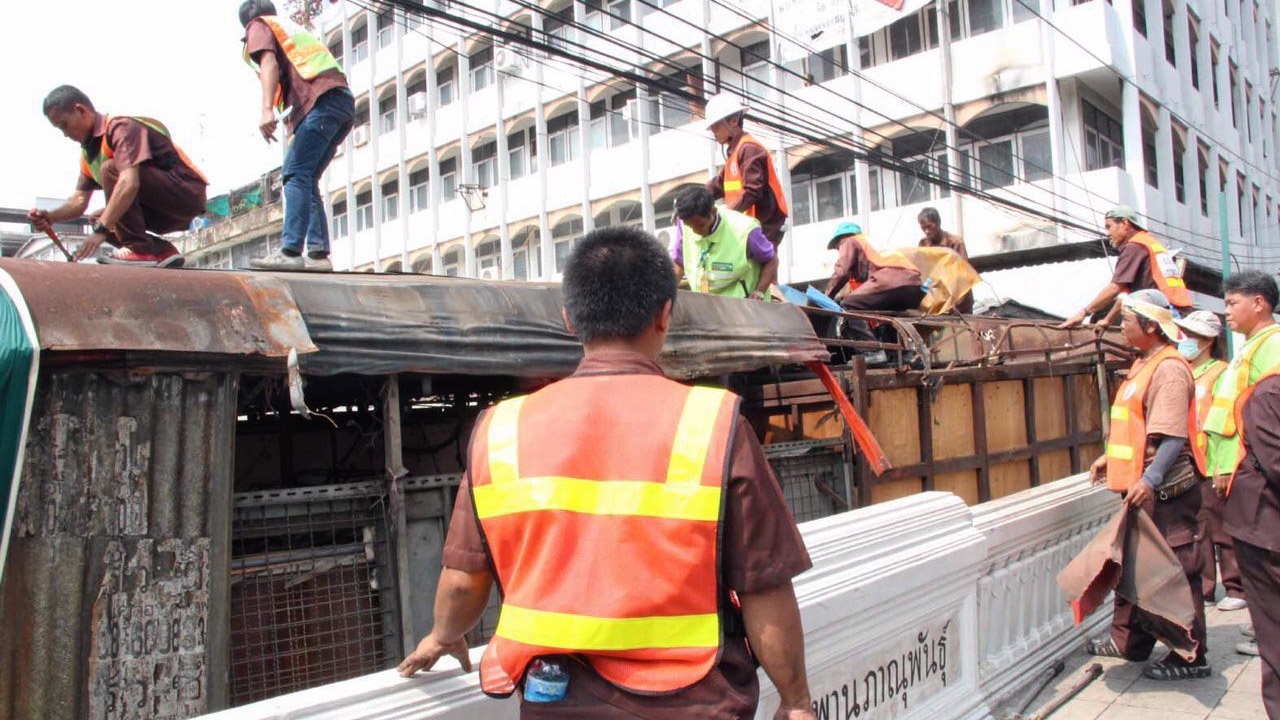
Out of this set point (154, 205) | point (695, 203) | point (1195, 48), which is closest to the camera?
point (154, 205)

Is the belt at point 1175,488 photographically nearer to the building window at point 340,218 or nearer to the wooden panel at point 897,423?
the wooden panel at point 897,423

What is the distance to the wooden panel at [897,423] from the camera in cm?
617

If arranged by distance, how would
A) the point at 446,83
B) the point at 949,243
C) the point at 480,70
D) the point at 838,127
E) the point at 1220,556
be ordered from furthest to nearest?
the point at 446,83
the point at 480,70
the point at 838,127
the point at 949,243
the point at 1220,556

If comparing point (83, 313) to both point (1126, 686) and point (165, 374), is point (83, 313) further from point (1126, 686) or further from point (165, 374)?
point (1126, 686)

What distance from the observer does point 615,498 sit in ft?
5.78

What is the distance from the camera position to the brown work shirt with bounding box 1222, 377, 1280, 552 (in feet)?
12.6

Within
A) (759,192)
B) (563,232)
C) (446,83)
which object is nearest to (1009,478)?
(759,192)

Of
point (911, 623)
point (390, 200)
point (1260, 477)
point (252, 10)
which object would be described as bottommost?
point (911, 623)

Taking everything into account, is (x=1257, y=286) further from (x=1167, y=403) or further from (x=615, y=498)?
(x=615, y=498)

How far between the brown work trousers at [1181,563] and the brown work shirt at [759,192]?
10.6ft

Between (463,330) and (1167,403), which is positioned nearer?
(463,330)

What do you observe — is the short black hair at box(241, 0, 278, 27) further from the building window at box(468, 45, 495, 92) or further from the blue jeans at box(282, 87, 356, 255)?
the building window at box(468, 45, 495, 92)

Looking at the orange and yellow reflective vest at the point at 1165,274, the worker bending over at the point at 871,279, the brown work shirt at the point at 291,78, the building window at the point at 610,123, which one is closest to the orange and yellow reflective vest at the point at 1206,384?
the orange and yellow reflective vest at the point at 1165,274

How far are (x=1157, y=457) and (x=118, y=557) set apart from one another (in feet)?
14.1
